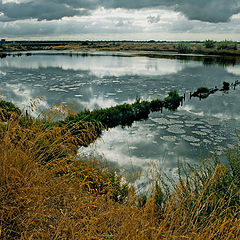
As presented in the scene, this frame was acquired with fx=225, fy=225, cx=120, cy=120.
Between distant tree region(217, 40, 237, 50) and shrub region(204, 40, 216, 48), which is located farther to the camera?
shrub region(204, 40, 216, 48)

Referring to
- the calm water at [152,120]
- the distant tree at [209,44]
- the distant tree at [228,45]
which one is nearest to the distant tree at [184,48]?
the distant tree at [209,44]

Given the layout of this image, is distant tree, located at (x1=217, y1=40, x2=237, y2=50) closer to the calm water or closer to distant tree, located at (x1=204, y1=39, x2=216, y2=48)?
distant tree, located at (x1=204, y1=39, x2=216, y2=48)

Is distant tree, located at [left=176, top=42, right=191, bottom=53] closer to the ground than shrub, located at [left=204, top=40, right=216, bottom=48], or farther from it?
closer to the ground

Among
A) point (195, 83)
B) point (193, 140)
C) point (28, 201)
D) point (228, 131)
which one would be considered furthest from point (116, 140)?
point (195, 83)

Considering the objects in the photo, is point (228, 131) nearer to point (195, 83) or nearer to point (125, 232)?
point (125, 232)

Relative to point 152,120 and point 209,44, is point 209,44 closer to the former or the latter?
point 209,44

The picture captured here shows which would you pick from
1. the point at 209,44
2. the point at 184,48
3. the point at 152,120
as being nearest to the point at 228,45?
the point at 209,44

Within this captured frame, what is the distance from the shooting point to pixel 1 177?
2.95 m

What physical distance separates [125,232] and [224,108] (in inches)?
754

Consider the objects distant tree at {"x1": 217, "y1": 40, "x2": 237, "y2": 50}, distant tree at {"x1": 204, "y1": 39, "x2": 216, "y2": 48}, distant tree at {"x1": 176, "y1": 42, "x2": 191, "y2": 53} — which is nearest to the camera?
distant tree at {"x1": 217, "y1": 40, "x2": 237, "y2": 50}

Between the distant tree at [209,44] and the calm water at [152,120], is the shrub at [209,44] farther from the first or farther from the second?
the calm water at [152,120]

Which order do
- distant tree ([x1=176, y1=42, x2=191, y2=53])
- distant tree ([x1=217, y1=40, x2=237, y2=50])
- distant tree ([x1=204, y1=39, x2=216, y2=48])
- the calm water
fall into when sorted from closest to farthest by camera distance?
1. the calm water
2. distant tree ([x1=217, y1=40, x2=237, y2=50])
3. distant tree ([x1=176, y1=42, x2=191, y2=53])
4. distant tree ([x1=204, y1=39, x2=216, y2=48])

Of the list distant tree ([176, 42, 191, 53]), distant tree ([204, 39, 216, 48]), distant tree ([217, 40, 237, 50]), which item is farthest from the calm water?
distant tree ([204, 39, 216, 48])

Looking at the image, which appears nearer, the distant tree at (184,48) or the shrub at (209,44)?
the distant tree at (184,48)
